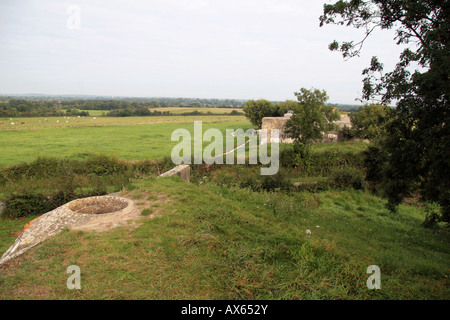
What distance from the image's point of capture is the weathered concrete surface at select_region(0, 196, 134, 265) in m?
6.03

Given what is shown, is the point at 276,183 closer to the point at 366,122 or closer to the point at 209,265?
the point at 209,265

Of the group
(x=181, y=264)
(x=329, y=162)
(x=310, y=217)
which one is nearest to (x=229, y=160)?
(x=329, y=162)

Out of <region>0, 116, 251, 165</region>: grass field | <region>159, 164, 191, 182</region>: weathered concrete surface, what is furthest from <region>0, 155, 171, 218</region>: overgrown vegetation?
<region>0, 116, 251, 165</region>: grass field

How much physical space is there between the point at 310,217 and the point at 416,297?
6.40m

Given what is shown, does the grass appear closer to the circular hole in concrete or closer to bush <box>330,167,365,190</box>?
the circular hole in concrete

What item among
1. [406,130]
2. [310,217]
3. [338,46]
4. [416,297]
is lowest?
[310,217]

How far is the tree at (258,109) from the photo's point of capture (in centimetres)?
4616

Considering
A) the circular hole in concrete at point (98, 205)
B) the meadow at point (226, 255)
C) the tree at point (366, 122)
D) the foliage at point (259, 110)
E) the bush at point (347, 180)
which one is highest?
the foliage at point (259, 110)

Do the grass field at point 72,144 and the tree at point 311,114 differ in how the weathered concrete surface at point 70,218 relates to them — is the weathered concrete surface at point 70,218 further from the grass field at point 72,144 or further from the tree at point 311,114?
the tree at point 311,114

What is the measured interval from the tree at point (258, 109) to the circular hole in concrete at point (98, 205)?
39876mm

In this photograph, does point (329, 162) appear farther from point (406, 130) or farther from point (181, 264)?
point (181, 264)

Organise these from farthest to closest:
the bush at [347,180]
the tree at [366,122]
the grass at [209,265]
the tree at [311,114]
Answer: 1. the tree at [366,122]
2. the tree at [311,114]
3. the bush at [347,180]
4. the grass at [209,265]

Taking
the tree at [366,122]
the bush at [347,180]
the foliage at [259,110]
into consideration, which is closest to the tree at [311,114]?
the bush at [347,180]

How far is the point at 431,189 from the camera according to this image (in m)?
7.17
